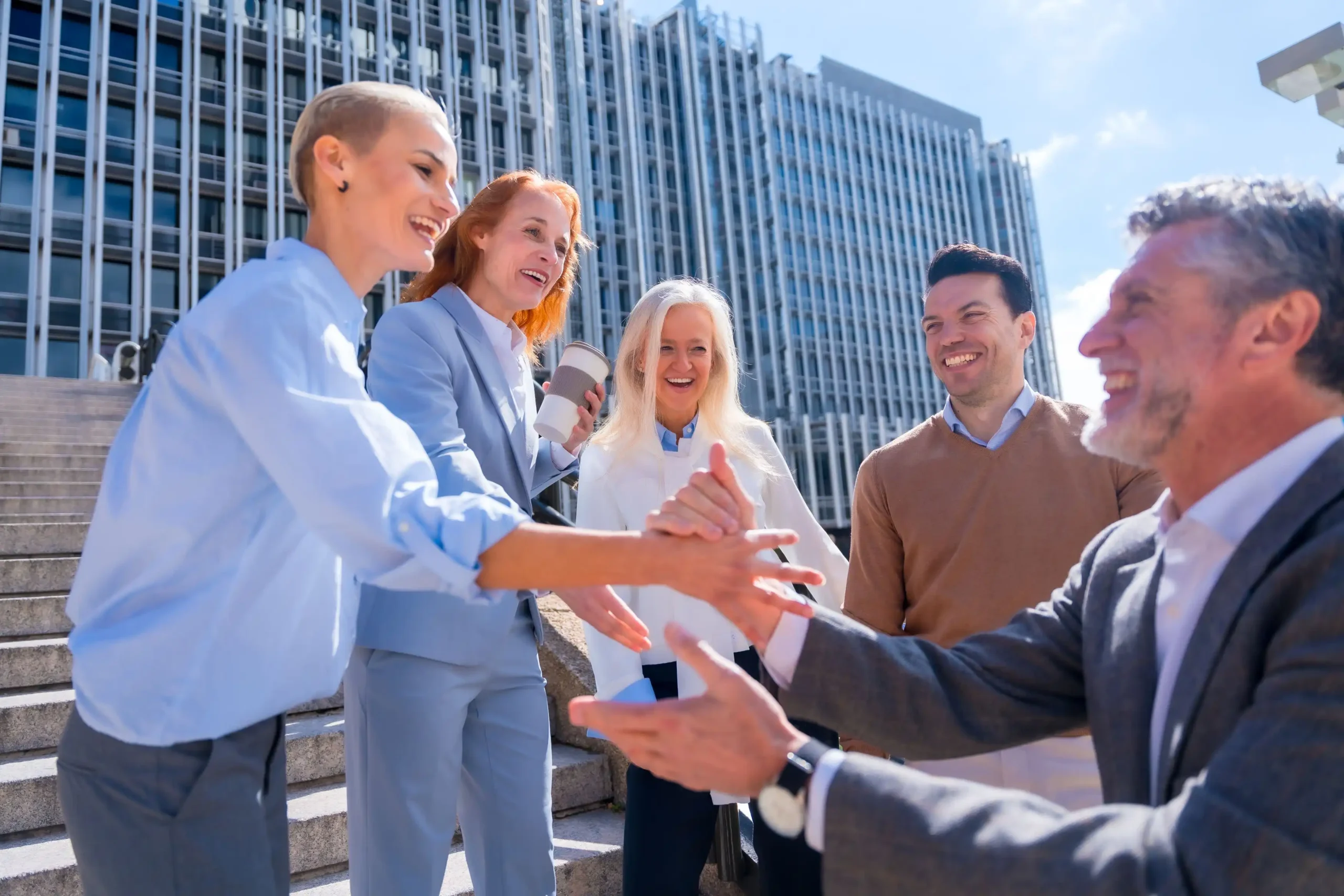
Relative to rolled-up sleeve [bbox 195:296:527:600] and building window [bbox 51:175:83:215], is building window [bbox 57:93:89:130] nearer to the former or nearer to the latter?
building window [bbox 51:175:83:215]

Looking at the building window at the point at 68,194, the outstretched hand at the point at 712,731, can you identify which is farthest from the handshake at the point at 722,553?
the building window at the point at 68,194

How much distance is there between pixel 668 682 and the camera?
2.95 metres

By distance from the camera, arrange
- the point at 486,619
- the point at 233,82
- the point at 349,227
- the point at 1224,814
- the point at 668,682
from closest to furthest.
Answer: the point at 1224,814
the point at 349,227
the point at 486,619
the point at 668,682
the point at 233,82

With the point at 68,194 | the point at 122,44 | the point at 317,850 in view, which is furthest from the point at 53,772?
the point at 122,44

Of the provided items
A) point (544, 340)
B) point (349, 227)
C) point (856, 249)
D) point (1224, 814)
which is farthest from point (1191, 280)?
point (856, 249)

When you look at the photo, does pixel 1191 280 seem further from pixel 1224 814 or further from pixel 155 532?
pixel 155 532

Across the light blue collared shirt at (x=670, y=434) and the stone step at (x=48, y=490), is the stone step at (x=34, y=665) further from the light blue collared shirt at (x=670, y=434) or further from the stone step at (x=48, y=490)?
the stone step at (x=48, y=490)

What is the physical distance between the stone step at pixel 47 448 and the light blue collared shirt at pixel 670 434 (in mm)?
6764

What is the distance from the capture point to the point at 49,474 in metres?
7.59

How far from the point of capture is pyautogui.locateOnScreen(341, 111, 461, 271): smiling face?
76.1 inches

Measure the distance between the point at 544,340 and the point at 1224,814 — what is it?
99.2 inches

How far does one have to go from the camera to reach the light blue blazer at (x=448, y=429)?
215cm

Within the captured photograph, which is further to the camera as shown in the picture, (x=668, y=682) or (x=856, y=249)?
(x=856, y=249)

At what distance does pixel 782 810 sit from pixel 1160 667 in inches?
26.0
